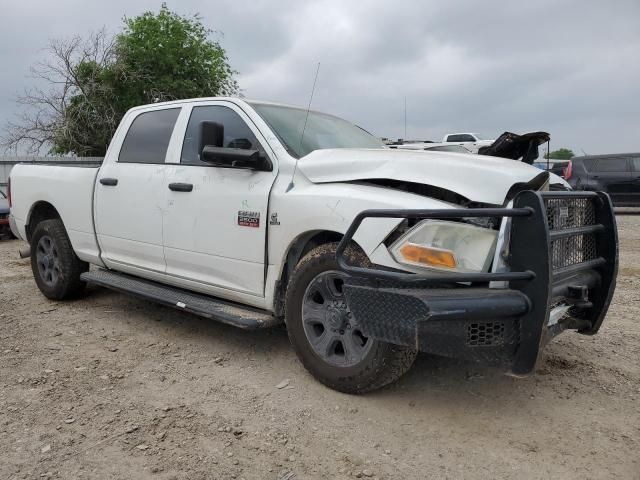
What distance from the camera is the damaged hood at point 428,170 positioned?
2869mm

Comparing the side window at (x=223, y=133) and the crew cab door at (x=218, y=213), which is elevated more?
the side window at (x=223, y=133)

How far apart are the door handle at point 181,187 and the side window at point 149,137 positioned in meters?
0.39

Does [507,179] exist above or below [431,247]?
above

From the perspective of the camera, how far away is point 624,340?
4320mm

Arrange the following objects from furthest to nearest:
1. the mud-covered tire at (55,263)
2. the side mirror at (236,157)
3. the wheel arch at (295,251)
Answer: the mud-covered tire at (55,263), the side mirror at (236,157), the wheel arch at (295,251)

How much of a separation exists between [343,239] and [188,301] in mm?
1703

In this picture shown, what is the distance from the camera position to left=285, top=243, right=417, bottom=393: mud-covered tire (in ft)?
10.1

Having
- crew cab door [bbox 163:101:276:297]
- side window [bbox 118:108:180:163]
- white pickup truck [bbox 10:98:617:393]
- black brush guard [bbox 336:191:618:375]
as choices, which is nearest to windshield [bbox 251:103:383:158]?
white pickup truck [bbox 10:98:617:393]

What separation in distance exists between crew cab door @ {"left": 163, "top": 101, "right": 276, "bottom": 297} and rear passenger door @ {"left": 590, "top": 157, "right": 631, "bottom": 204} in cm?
1318

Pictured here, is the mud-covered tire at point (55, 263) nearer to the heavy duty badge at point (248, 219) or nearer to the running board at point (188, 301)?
the running board at point (188, 301)

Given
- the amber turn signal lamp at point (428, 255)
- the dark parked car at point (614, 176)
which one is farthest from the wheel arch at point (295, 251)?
the dark parked car at point (614, 176)

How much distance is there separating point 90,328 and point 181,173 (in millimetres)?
1670

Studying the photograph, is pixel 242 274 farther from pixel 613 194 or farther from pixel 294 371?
pixel 613 194

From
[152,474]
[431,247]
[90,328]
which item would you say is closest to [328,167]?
[431,247]
